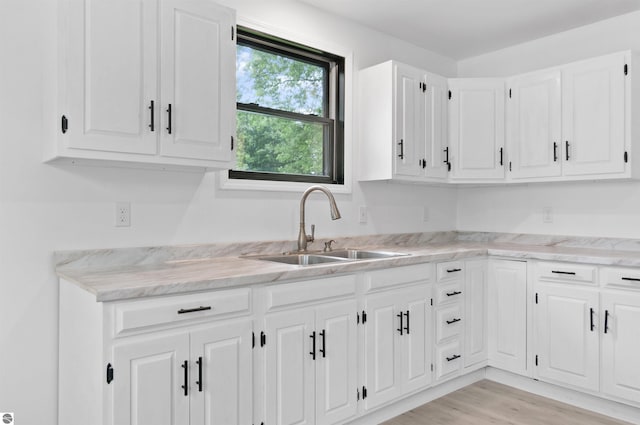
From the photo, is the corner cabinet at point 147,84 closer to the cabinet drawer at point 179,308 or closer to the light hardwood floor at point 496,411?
the cabinet drawer at point 179,308

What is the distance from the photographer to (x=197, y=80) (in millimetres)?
2133

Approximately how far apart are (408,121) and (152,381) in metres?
2.38

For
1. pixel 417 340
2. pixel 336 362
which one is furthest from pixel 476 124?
pixel 336 362

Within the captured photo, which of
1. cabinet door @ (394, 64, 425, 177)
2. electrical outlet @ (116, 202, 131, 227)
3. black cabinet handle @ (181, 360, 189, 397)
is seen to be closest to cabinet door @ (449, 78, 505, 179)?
cabinet door @ (394, 64, 425, 177)

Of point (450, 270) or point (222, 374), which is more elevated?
point (450, 270)

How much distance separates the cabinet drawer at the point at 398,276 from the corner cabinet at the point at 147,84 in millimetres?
988

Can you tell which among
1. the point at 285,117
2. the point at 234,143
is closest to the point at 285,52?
the point at 285,117

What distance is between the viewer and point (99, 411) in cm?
158

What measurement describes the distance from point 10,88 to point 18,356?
1.16 m

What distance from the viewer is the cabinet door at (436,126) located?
3.39 metres

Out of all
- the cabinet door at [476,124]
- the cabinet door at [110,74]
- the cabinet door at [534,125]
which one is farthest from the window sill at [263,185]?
the cabinet door at [534,125]

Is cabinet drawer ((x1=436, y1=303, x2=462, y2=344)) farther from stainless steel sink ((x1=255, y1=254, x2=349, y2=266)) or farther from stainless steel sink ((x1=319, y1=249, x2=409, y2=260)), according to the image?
stainless steel sink ((x1=255, y1=254, x2=349, y2=266))

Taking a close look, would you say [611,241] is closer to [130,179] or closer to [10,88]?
[130,179]

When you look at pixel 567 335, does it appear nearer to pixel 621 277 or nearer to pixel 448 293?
pixel 621 277
